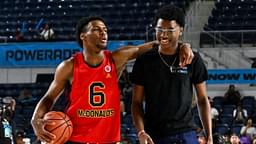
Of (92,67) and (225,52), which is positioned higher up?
(92,67)

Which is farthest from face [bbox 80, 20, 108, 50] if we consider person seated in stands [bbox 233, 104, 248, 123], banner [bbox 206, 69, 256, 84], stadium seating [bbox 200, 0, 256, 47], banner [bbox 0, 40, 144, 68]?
stadium seating [bbox 200, 0, 256, 47]

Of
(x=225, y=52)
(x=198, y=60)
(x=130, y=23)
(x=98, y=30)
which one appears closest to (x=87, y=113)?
(x=98, y=30)

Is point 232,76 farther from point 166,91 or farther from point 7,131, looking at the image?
point 166,91

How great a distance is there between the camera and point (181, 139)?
4262 millimetres

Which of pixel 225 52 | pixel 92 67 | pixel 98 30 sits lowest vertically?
pixel 225 52

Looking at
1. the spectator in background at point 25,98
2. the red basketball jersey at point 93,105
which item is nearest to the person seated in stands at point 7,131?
the red basketball jersey at point 93,105

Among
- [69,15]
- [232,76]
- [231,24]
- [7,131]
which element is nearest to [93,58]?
[7,131]

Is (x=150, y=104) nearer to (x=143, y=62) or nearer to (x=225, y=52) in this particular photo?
(x=143, y=62)

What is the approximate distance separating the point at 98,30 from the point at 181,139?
1040 mm

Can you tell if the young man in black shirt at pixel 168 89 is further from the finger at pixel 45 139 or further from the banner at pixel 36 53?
the banner at pixel 36 53

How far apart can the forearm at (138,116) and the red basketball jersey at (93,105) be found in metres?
0.20

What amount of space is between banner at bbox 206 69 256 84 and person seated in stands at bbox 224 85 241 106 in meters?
0.54

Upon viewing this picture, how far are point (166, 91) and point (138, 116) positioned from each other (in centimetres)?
27

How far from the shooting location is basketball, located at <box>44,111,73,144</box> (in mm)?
4355
